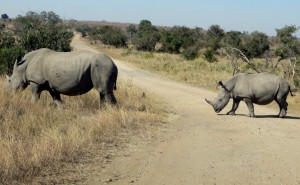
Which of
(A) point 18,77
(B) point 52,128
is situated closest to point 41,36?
(A) point 18,77

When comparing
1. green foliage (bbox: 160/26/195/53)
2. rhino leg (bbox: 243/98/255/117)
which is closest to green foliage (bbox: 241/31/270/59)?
green foliage (bbox: 160/26/195/53)

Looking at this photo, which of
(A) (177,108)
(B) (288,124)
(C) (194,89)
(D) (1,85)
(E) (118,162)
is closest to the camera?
(E) (118,162)

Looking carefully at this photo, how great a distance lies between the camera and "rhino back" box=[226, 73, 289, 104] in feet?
41.6

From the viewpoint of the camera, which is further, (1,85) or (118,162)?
(1,85)

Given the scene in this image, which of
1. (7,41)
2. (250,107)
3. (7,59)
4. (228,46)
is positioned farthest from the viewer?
(228,46)

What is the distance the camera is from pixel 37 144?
740 cm

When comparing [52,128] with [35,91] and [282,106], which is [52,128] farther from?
[282,106]

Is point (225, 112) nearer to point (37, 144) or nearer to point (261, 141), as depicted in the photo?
point (261, 141)

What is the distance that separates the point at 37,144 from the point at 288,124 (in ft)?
21.3

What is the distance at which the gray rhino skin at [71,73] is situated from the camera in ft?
37.6

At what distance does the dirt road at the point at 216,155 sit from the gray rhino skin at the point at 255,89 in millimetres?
748

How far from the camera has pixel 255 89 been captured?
1268 centimetres

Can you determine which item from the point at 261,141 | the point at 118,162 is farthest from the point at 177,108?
the point at 118,162

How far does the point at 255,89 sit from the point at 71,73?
493 centimetres
